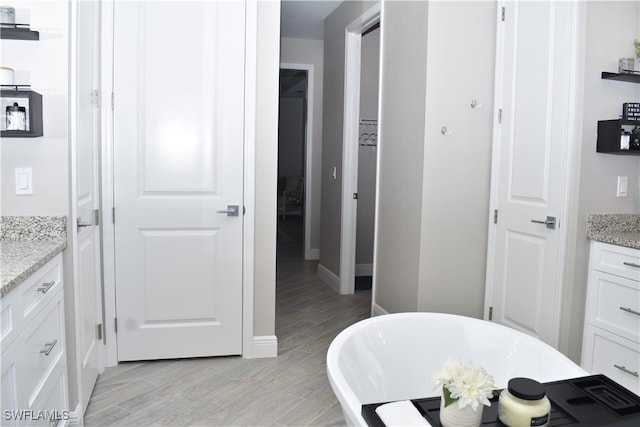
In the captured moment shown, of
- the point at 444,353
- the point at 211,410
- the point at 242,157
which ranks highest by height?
the point at 242,157

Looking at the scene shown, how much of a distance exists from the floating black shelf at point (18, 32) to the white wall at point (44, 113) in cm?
3

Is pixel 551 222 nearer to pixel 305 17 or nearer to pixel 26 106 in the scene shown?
pixel 26 106

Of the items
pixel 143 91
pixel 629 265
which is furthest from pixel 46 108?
pixel 629 265

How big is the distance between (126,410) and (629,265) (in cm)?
264

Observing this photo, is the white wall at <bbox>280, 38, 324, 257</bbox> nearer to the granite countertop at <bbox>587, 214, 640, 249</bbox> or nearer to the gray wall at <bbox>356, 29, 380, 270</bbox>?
the gray wall at <bbox>356, 29, 380, 270</bbox>

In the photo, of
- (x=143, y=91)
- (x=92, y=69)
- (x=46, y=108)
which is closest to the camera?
(x=46, y=108)

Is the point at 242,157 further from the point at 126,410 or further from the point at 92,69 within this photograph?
the point at 126,410

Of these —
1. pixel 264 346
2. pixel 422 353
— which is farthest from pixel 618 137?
pixel 264 346

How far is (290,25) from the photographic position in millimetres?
5832

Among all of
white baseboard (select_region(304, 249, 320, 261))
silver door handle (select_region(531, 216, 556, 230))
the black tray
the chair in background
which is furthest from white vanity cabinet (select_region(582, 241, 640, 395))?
the chair in background

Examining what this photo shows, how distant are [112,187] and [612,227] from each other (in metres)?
2.92

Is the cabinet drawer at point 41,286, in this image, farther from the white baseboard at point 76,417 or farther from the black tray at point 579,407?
the black tray at point 579,407

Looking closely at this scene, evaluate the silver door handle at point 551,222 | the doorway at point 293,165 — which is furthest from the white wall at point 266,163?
the doorway at point 293,165

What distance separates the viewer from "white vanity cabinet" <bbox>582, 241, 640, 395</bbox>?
2.53 meters
